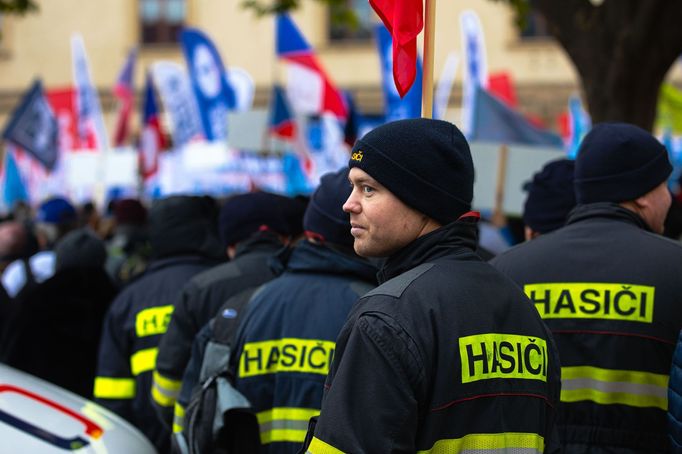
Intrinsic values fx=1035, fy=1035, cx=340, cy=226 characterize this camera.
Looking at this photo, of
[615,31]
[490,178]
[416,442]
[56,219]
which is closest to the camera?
[416,442]

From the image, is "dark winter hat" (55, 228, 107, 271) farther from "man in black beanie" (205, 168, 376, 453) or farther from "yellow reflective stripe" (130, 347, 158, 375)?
"man in black beanie" (205, 168, 376, 453)

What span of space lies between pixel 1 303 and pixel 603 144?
390 cm

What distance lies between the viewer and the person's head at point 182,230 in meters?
5.04

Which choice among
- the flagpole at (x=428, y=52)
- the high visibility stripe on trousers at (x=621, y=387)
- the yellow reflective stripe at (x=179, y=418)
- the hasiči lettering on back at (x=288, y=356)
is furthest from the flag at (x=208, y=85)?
the flagpole at (x=428, y=52)

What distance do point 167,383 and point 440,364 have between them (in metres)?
2.08

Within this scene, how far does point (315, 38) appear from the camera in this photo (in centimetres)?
2466

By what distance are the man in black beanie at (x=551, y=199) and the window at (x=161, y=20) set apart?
2225 cm

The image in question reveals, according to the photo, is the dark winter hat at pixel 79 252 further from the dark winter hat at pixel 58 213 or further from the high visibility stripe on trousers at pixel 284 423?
the dark winter hat at pixel 58 213

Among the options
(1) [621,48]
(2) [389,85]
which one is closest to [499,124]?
(1) [621,48]

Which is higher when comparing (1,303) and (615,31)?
(615,31)

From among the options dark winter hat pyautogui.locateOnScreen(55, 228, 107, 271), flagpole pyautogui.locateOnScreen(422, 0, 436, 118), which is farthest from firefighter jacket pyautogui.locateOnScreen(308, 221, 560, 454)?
dark winter hat pyautogui.locateOnScreen(55, 228, 107, 271)

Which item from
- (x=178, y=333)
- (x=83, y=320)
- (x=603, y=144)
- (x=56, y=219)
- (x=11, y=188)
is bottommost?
(x=11, y=188)

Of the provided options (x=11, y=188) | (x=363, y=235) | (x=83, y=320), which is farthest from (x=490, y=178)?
(x=11, y=188)

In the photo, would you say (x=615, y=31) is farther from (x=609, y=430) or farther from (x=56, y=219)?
(x=56, y=219)
